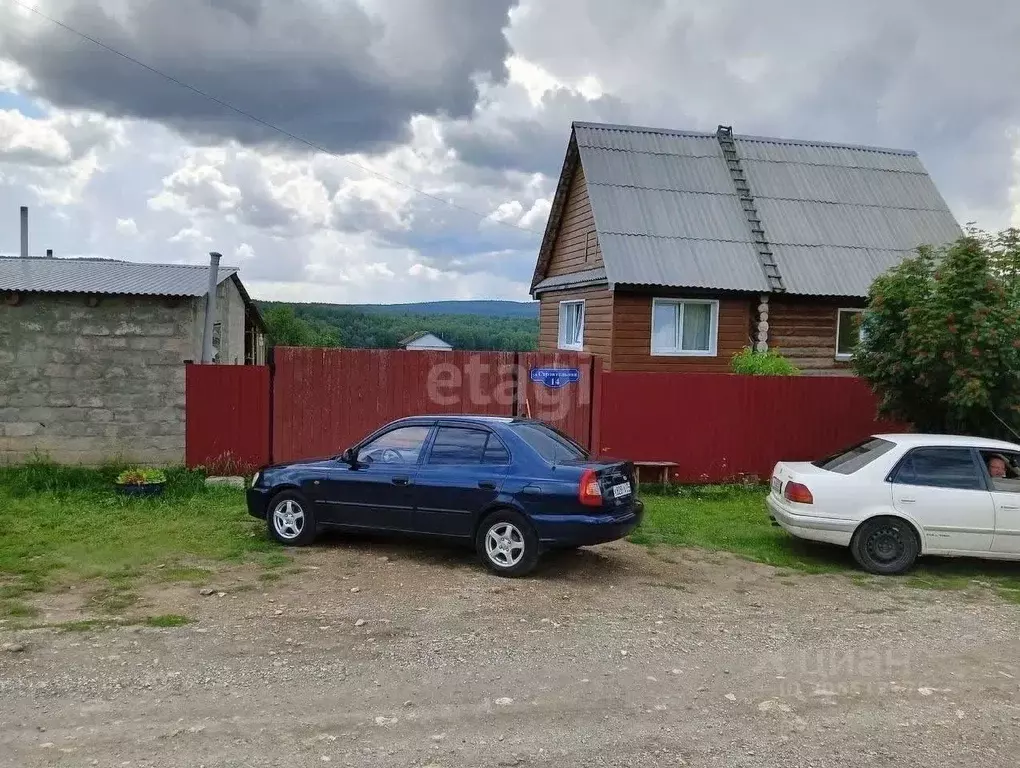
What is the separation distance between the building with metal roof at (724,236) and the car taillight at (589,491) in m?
8.77

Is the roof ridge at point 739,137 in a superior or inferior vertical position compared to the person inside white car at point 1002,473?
superior

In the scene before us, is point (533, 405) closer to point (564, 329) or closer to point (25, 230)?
point (564, 329)

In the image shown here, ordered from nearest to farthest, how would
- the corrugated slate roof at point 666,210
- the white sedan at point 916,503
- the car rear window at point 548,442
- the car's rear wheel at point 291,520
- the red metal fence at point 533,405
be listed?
the car rear window at point 548,442
the white sedan at point 916,503
the car's rear wheel at point 291,520
the red metal fence at point 533,405
the corrugated slate roof at point 666,210

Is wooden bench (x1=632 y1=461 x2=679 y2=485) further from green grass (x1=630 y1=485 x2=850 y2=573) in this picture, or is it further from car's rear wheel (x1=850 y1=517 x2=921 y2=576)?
car's rear wheel (x1=850 y1=517 x2=921 y2=576)

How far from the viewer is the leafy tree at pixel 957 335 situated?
10.0 meters

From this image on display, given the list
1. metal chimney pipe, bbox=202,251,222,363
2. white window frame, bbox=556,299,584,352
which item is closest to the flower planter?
metal chimney pipe, bbox=202,251,222,363

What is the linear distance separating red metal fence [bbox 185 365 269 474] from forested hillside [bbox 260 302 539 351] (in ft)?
96.1

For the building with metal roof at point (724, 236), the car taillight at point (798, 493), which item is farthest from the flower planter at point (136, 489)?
the building with metal roof at point (724, 236)

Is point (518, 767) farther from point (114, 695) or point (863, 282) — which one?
point (863, 282)

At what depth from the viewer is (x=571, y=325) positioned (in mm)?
19641

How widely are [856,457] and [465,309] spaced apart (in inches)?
2719

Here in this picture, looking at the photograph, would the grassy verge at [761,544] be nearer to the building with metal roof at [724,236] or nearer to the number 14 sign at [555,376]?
the number 14 sign at [555,376]

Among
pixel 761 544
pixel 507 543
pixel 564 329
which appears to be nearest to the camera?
pixel 507 543

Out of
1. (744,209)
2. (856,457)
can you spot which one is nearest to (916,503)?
(856,457)
